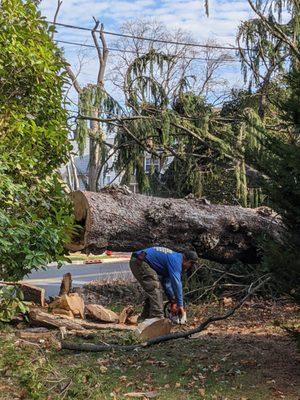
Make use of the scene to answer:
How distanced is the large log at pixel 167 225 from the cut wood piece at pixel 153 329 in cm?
153

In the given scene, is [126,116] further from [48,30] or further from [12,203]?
[12,203]

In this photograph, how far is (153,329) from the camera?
6.89m

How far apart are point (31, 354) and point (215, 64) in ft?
93.8

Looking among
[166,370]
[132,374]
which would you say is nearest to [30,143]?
[132,374]

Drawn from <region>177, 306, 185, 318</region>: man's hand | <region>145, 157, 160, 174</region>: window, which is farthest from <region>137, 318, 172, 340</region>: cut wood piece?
<region>145, 157, 160, 174</region>: window

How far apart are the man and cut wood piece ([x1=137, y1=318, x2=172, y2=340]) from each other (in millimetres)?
791

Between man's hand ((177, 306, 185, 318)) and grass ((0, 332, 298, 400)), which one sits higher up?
man's hand ((177, 306, 185, 318))

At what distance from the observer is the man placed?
7949 mm

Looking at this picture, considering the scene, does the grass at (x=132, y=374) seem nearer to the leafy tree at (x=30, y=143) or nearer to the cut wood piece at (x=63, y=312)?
the leafy tree at (x=30, y=143)

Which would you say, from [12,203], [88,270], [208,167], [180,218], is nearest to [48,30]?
[12,203]

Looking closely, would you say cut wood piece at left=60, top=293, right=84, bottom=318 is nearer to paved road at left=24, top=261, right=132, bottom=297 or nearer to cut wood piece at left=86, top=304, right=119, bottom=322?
cut wood piece at left=86, top=304, right=119, bottom=322

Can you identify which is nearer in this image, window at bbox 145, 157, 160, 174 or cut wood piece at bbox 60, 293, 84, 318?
cut wood piece at bbox 60, 293, 84, 318

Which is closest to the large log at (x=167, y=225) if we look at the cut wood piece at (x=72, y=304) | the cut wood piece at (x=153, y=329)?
the cut wood piece at (x=72, y=304)

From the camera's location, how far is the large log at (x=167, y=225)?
790cm
